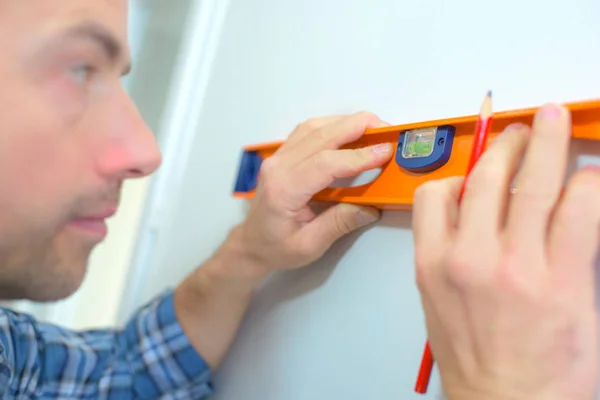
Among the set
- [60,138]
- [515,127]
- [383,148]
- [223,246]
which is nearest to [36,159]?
[60,138]

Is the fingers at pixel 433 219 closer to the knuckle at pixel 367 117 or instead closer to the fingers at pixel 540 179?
the fingers at pixel 540 179

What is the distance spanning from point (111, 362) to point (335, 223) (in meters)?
0.43

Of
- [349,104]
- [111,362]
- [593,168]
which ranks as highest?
[349,104]

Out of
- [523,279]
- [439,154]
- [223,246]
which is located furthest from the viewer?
[223,246]

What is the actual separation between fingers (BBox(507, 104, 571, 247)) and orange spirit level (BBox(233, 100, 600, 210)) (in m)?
0.04

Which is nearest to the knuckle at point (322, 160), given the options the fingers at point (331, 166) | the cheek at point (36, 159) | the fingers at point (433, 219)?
the fingers at point (331, 166)

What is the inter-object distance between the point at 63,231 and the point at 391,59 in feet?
1.44

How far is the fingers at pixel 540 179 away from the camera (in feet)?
1.04

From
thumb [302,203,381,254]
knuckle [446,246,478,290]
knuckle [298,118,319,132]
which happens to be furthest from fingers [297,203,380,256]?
knuckle [446,246,478,290]

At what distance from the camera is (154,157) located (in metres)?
0.60

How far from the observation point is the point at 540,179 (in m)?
0.32

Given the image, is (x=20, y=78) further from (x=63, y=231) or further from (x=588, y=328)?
(x=588, y=328)

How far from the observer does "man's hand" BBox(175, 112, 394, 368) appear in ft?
1.73

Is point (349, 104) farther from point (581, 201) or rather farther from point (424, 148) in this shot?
point (581, 201)
